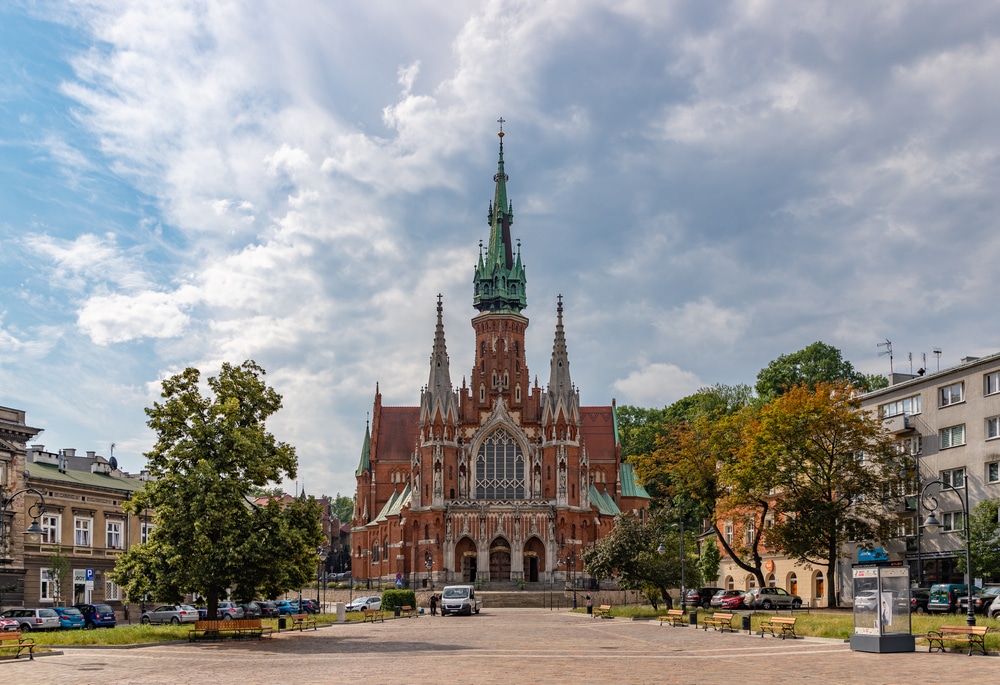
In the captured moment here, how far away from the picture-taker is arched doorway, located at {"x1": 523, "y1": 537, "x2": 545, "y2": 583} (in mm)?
91500

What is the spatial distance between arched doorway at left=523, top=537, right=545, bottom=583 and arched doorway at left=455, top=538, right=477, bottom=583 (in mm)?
4373

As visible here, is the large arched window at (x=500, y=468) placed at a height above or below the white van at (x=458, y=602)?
above

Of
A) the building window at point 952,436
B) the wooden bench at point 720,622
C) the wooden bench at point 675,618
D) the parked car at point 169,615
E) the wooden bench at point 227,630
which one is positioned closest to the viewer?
the wooden bench at point 227,630

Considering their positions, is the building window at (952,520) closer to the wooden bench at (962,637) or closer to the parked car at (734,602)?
the parked car at (734,602)

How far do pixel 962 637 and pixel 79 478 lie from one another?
158 ft

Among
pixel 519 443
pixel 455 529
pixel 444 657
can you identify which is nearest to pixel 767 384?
pixel 519 443

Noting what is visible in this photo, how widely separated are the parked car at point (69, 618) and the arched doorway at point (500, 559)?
160 feet

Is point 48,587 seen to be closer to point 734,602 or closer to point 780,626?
point 734,602

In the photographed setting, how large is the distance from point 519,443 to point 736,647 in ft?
203

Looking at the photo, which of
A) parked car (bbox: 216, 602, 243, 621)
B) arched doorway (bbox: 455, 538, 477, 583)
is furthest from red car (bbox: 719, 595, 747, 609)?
arched doorway (bbox: 455, 538, 477, 583)

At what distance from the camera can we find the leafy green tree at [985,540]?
164ft

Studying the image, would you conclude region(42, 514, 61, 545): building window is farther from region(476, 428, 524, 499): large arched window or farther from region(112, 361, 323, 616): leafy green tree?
region(476, 428, 524, 499): large arched window

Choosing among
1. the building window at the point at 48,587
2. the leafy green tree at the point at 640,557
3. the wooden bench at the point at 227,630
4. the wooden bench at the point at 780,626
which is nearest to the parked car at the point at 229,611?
the building window at the point at 48,587

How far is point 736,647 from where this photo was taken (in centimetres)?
3322
